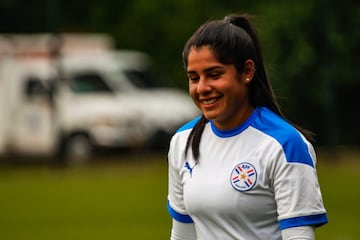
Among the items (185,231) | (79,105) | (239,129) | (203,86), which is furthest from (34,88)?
(203,86)

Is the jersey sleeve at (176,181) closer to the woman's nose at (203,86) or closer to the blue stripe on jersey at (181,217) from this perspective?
the blue stripe on jersey at (181,217)

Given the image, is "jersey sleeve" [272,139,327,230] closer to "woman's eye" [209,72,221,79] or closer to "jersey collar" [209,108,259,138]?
"jersey collar" [209,108,259,138]

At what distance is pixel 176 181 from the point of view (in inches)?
168

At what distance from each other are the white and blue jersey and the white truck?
1652cm

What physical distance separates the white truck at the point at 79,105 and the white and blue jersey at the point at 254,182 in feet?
54.2

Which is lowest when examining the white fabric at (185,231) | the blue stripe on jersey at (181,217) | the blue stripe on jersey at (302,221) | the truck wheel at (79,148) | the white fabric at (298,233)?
the truck wheel at (79,148)

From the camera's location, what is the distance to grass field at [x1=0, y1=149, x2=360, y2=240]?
1200cm

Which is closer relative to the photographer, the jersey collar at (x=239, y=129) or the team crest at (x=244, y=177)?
the team crest at (x=244, y=177)

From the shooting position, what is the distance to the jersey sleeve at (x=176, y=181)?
13.9ft

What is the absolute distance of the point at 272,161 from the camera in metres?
3.94

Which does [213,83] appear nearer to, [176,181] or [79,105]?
[176,181]

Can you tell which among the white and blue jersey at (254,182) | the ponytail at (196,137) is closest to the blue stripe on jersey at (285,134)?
the white and blue jersey at (254,182)

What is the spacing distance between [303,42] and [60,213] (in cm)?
402

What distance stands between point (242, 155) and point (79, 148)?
17.6 m
